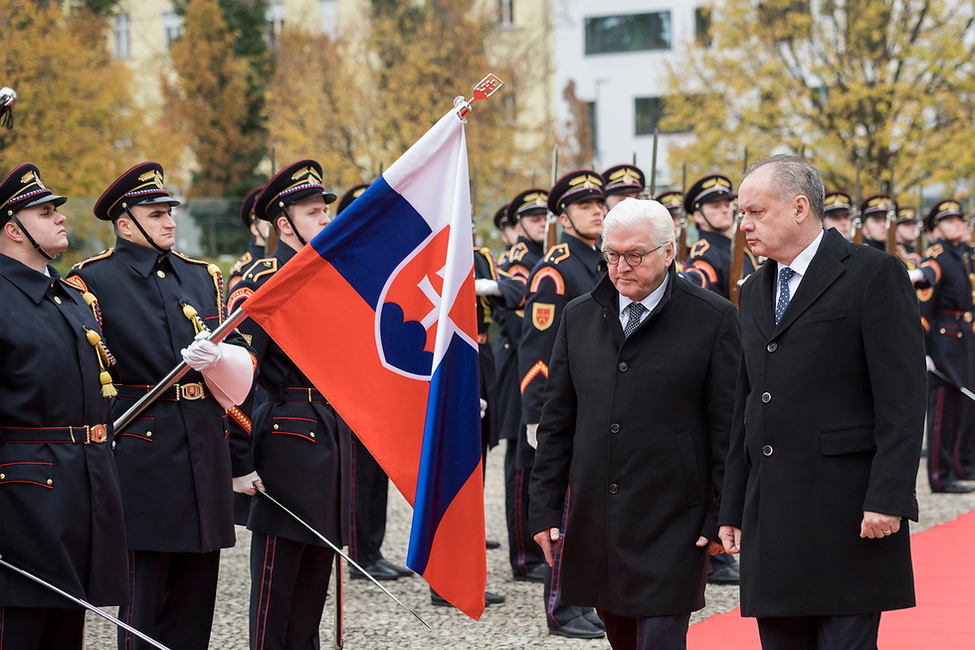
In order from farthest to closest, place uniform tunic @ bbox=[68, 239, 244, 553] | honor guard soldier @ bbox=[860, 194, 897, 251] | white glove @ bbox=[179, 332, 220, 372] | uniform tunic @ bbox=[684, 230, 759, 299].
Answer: honor guard soldier @ bbox=[860, 194, 897, 251], uniform tunic @ bbox=[684, 230, 759, 299], uniform tunic @ bbox=[68, 239, 244, 553], white glove @ bbox=[179, 332, 220, 372]

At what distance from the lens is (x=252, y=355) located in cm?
496

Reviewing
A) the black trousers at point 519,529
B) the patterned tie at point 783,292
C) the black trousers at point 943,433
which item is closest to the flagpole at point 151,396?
the patterned tie at point 783,292

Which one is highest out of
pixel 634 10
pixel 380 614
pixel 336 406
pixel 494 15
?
pixel 634 10

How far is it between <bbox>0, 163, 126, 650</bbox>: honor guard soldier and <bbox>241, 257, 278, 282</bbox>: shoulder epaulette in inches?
39.2

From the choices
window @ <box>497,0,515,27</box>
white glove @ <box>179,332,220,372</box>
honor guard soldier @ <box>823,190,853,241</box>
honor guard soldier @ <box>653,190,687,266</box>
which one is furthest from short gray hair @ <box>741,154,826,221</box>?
window @ <box>497,0,515,27</box>

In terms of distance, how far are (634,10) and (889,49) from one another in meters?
20.2

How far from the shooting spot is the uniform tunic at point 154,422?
4773mm

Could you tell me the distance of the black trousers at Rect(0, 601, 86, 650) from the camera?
13.4ft

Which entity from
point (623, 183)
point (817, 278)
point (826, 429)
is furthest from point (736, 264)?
point (826, 429)

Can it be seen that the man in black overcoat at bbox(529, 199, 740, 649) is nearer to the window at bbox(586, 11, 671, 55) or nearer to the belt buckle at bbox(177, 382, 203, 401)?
the belt buckle at bbox(177, 382, 203, 401)

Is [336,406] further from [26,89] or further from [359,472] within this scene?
[26,89]

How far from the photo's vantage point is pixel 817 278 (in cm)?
372

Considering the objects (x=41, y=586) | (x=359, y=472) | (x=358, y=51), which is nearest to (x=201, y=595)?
(x=41, y=586)

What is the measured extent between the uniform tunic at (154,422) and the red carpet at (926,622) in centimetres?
240
